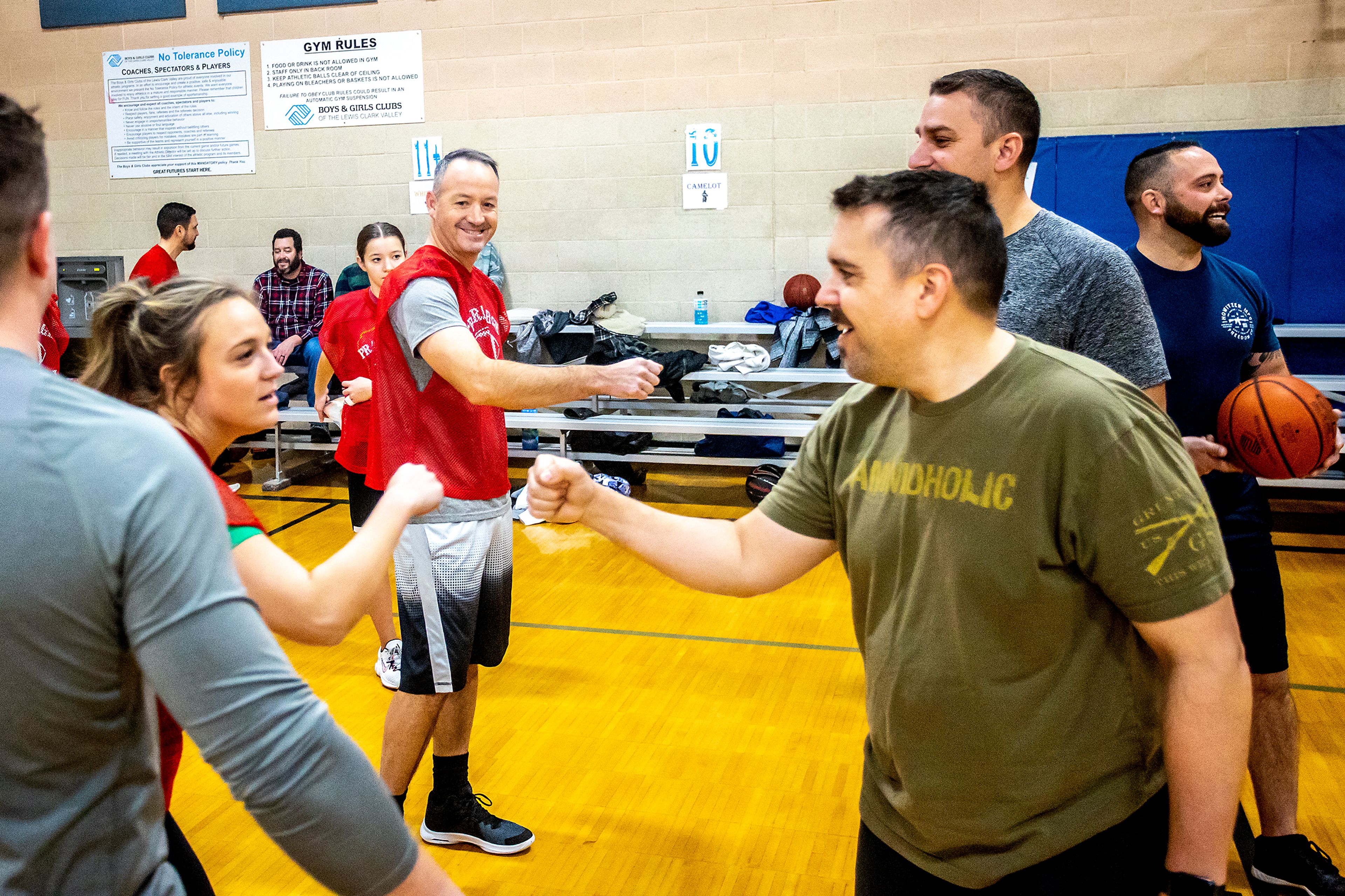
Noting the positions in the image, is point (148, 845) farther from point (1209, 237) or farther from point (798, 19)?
point (798, 19)

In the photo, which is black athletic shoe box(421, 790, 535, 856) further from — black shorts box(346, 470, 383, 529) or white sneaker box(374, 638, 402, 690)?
black shorts box(346, 470, 383, 529)

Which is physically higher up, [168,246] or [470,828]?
[168,246]

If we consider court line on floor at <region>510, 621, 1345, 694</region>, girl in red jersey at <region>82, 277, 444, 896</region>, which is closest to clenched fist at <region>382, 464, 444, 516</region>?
girl in red jersey at <region>82, 277, 444, 896</region>

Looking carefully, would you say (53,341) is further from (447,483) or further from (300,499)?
(447,483)

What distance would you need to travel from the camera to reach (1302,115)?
6.57 metres

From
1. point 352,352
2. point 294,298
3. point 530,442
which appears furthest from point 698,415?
point 352,352

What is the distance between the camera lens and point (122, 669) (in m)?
0.94

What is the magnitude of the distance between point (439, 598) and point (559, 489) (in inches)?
44.2

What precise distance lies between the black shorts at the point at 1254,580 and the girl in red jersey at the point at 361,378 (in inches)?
108

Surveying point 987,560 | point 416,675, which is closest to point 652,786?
point 416,675

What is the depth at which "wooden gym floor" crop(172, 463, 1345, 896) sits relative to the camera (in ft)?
9.38

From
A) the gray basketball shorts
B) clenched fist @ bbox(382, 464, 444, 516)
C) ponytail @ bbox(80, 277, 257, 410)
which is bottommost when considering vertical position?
the gray basketball shorts

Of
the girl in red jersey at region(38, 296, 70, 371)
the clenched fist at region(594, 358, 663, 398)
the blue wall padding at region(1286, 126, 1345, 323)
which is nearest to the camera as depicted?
the clenched fist at region(594, 358, 663, 398)

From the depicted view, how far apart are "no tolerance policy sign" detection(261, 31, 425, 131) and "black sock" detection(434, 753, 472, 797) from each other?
624 cm
